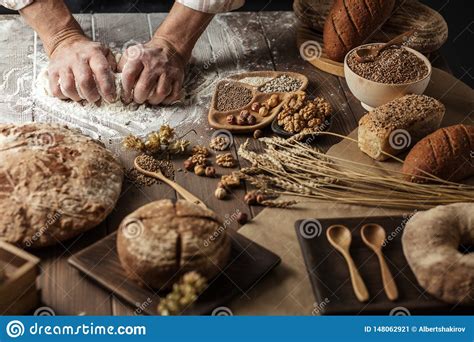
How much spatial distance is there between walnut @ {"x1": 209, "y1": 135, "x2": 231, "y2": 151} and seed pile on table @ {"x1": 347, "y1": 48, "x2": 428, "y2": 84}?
0.48 m

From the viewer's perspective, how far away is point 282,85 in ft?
7.48

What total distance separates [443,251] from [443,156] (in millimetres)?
417

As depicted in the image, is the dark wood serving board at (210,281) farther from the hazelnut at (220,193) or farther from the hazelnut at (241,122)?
the hazelnut at (241,122)

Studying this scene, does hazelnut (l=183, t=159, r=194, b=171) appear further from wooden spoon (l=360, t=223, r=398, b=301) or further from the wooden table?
wooden spoon (l=360, t=223, r=398, b=301)

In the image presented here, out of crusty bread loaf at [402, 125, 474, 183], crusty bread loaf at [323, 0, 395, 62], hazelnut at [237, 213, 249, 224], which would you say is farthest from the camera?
crusty bread loaf at [323, 0, 395, 62]

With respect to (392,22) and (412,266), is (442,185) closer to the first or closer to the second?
(412,266)

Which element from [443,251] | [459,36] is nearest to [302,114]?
[443,251]

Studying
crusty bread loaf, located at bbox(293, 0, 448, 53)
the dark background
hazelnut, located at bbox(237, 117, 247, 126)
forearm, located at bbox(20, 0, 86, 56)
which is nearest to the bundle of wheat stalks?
hazelnut, located at bbox(237, 117, 247, 126)

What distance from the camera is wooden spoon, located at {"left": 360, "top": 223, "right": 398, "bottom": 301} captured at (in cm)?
151

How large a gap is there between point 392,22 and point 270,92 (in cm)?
59

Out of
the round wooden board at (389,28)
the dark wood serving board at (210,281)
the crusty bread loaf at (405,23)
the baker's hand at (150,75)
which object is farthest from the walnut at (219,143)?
the crusty bread loaf at (405,23)

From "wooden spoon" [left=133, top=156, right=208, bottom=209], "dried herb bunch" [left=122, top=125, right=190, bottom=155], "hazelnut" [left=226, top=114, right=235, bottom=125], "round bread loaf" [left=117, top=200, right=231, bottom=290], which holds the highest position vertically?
"round bread loaf" [left=117, top=200, right=231, bottom=290]

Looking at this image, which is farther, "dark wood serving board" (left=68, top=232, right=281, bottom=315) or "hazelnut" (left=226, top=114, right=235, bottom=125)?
"hazelnut" (left=226, top=114, right=235, bottom=125)

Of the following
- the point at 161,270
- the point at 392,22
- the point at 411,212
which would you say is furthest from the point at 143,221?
the point at 392,22
